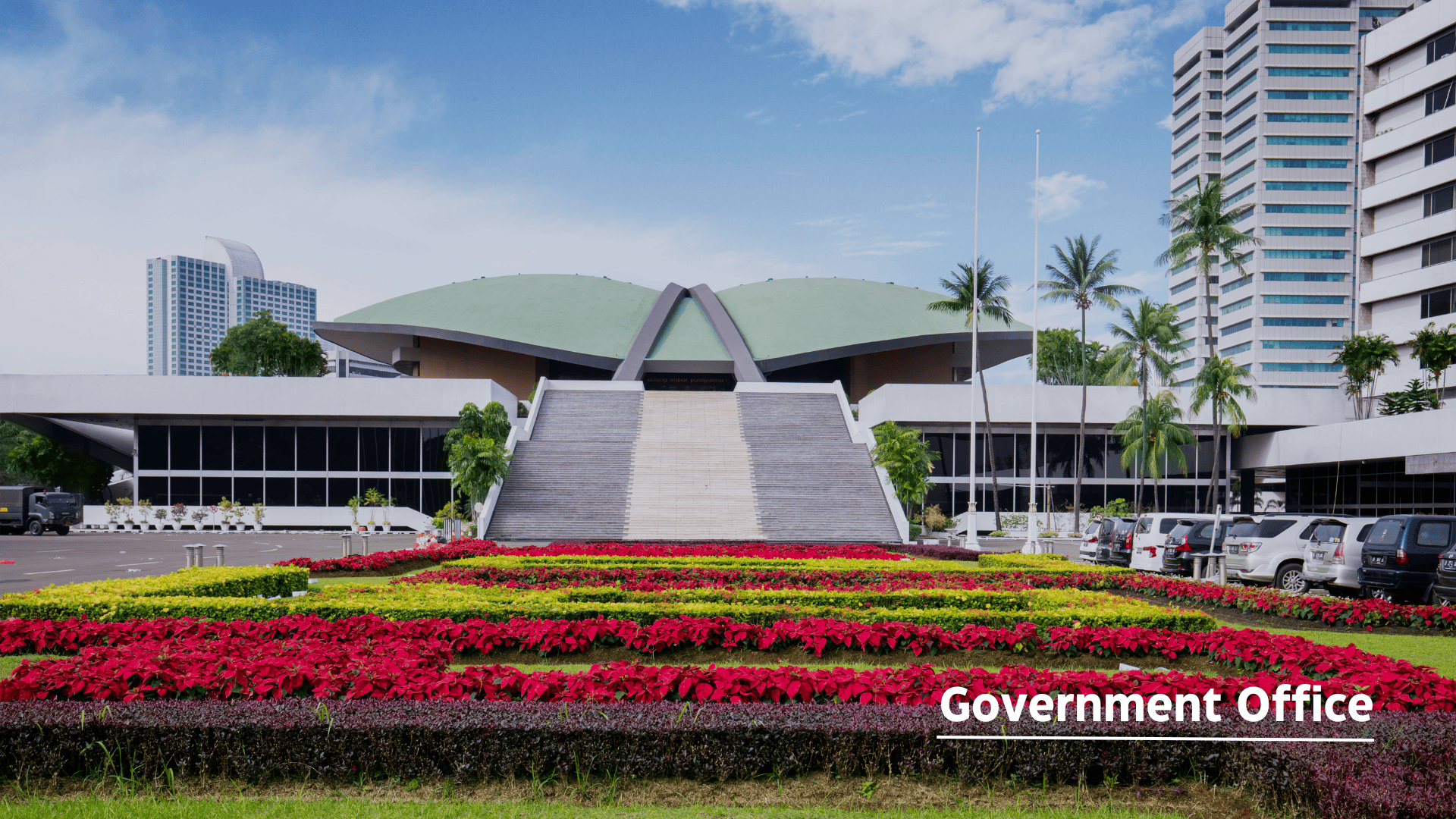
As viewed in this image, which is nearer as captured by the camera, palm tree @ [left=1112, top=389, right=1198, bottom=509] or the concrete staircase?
the concrete staircase

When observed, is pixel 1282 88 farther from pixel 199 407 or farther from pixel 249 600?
pixel 249 600

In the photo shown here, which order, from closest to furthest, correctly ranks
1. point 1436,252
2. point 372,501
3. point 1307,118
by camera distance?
point 1436,252, point 372,501, point 1307,118

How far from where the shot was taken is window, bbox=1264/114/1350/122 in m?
78.8

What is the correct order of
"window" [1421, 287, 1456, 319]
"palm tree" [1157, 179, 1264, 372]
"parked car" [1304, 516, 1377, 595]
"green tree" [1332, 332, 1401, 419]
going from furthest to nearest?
1. "green tree" [1332, 332, 1401, 419]
2. "window" [1421, 287, 1456, 319]
3. "palm tree" [1157, 179, 1264, 372]
4. "parked car" [1304, 516, 1377, 595]

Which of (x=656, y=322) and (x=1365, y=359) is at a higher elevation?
(x=656, y=322)

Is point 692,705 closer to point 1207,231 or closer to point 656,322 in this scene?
point 1207,231

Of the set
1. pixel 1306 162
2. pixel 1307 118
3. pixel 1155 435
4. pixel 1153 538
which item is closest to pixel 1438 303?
pixel 1155 435

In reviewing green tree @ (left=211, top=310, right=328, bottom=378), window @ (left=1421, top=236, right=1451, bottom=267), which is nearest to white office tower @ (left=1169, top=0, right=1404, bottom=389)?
window @ (left=1421, top=236, right=1451, bottom=267)

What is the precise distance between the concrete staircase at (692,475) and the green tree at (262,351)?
3126 cm

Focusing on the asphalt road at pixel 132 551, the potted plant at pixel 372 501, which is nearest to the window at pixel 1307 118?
the potted plant at pixel 372 501

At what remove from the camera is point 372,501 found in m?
38.7

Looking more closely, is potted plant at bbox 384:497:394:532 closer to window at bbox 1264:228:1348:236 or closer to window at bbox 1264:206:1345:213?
window at bbox 1264:228:1348:236

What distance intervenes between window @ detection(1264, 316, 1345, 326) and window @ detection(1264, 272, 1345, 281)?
343cm

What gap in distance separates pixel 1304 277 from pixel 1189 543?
76.1 metres
